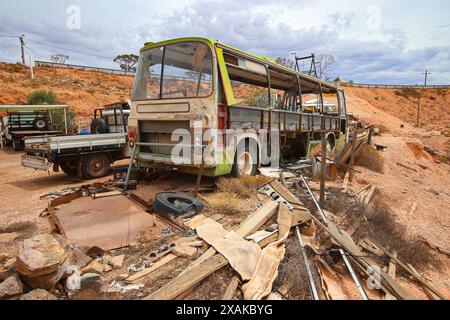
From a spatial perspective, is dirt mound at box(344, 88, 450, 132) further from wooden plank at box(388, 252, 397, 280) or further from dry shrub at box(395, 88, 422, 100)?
wooden plank at box(388, 252, 397, 280)

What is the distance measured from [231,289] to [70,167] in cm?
714

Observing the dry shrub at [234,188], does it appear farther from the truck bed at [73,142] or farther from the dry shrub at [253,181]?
the truck bed at [73,142]

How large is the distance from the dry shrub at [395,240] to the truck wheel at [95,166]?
22.7 feet

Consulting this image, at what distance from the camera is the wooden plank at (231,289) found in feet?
8.71

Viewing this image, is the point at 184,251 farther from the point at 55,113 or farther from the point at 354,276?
the point at 55,113

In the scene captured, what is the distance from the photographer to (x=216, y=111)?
525 centimetres

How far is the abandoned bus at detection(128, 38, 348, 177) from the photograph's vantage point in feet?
17.4

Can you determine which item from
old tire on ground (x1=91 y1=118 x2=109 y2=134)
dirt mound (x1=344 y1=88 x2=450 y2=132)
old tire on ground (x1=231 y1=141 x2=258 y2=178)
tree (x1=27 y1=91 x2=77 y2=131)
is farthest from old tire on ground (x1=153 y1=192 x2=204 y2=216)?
dirt mound (x1=344 y1=88 x2=450 y2=132)

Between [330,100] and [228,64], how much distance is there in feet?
21.1

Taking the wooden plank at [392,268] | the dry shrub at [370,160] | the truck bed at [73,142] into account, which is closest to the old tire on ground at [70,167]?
the truck bed at [73,142]

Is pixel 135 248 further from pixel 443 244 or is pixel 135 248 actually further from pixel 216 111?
pixel 443 244

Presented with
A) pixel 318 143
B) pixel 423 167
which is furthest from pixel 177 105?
pixel 423 167

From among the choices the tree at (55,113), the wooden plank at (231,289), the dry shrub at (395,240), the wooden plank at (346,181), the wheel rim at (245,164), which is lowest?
the dry shrub at (395,240)

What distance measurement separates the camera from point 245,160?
6.65 meters
